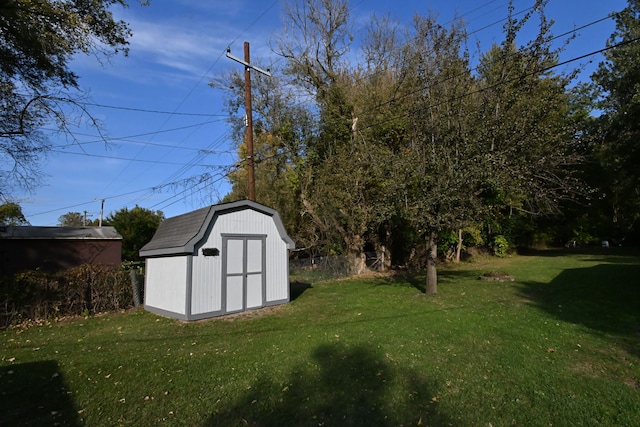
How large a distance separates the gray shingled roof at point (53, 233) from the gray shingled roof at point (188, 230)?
1098 centimetres

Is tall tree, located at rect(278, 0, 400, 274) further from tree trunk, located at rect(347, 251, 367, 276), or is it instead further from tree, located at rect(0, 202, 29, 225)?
tree, located at rect(0, 202, 29, 225)

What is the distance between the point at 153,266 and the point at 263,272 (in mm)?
3168

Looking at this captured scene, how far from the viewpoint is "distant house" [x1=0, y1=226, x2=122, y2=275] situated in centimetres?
1773

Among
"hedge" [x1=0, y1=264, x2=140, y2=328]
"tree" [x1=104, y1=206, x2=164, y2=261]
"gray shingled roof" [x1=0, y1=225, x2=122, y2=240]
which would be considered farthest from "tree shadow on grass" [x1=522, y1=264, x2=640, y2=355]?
"tree" [x1=104, y1=206, x2=164, y2=261]

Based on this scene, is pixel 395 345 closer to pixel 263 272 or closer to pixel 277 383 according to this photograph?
pixel 277 383

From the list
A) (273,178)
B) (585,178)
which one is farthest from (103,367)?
(585,178)

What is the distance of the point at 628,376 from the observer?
4699 mm

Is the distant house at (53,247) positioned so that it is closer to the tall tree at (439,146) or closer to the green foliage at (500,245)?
the tall tree at (439,146)

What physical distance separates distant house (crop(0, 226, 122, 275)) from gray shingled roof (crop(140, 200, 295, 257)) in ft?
27.2

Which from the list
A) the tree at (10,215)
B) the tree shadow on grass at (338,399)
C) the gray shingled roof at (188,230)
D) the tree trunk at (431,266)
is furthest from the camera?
the tree at (10,215)

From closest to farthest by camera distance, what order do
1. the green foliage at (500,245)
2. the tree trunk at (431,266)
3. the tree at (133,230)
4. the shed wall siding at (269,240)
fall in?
the shed wall siding at (269,240), the tree trunk at (431,266), the green foliage at (500,245), the tree at (133,230)

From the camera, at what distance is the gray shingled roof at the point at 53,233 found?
1789 centimetres

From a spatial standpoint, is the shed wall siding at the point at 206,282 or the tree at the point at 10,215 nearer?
the shed wall siding at the point at 206,282

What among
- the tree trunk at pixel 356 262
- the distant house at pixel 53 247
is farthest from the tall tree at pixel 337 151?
the distant house at pixel 53 247
